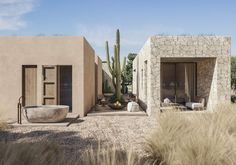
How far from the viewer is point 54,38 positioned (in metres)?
13.5

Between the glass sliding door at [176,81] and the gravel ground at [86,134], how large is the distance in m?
6.41

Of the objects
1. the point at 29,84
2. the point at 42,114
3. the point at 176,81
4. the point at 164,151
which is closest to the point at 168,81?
the point at 176,81

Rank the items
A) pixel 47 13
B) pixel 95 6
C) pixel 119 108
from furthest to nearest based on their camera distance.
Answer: pixel 119 108 < pixel 95 6 < pixel 47 13

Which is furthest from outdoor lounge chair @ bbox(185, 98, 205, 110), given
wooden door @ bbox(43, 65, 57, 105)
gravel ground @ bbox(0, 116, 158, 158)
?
wooden door @ bbox(43, 65, 57, 105)

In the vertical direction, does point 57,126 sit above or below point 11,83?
below

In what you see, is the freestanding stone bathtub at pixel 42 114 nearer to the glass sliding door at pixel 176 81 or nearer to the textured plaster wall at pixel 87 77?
the textured plaster wall at pixel 87 77

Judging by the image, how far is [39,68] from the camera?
1340 cm

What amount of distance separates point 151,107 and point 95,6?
4.92 metres

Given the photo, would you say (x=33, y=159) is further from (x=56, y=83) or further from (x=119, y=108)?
→ (x=119, y=108)

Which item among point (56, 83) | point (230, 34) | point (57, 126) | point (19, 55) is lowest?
point (57, 126)

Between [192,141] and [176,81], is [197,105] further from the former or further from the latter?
[192,141]

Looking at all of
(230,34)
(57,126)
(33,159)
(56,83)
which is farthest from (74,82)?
(33,159)

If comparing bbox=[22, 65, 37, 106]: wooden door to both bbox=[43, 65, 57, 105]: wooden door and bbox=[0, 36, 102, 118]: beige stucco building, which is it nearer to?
bbox=[0, 36, 102, 118]: beige stucco building

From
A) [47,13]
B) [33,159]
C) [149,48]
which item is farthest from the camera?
[149,48]
